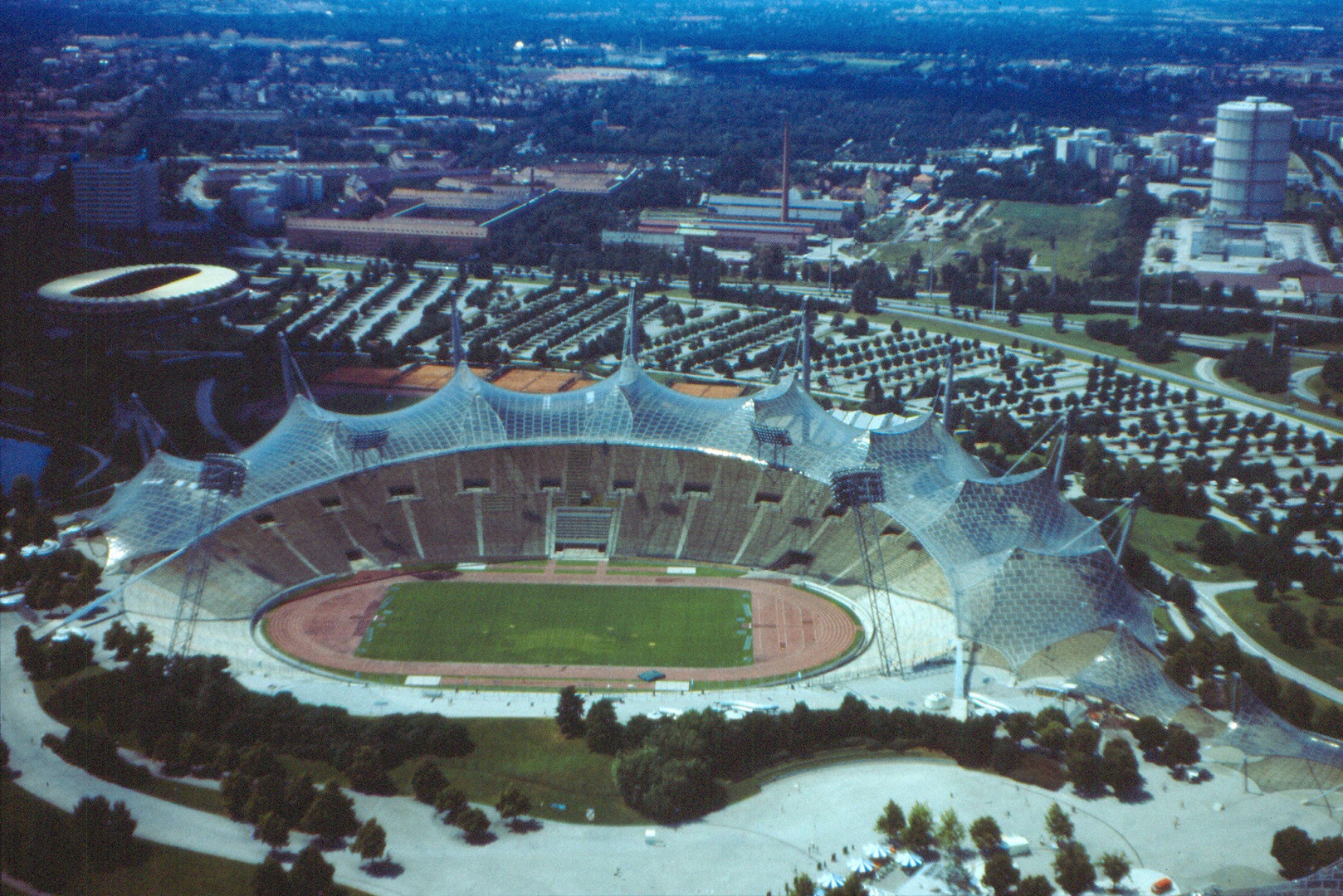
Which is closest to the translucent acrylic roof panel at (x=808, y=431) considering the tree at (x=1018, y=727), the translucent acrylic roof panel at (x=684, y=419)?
the translucent acrylic roof panel at (x=684, y=419)

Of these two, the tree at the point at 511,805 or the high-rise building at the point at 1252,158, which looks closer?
the tree at the point at 511,805

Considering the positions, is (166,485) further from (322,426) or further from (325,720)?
(325,720)

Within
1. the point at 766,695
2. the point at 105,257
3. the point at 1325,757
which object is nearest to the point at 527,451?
the point at 766,695

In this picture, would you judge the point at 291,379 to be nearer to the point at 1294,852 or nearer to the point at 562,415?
the point at 562,415

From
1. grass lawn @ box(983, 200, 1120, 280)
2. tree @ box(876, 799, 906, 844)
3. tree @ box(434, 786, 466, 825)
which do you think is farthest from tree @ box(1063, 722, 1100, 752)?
grass lawn @ box(983, 200, 1120, 280)

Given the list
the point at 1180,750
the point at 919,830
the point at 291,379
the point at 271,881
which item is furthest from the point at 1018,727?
the point at 291,379

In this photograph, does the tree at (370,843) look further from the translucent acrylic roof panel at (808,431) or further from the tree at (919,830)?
the translucent acrylic roof panel at (808,431)

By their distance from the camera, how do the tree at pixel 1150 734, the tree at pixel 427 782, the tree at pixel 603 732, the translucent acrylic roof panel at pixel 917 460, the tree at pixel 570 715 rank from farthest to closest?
the translucent acrylic roof panel at pixel 917 460 < the tree at pixel 570 715 < the tree at pixel 603 732 < the tree at pixel 1150 734 < the tree at pixel 427 782

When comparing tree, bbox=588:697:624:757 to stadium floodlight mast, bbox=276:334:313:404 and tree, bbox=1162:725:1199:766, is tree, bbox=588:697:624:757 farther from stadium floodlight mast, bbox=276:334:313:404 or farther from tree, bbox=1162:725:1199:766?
stadium floodlight mast, bbox=276:334:313:404
